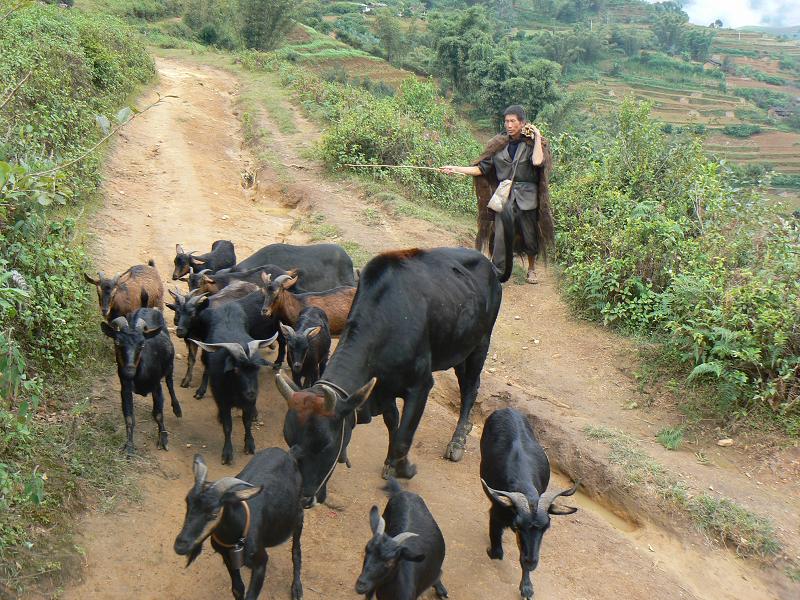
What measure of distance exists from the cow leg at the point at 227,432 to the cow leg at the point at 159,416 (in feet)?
1.75

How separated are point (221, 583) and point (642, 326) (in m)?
6.94

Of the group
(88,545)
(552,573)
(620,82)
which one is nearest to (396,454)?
(552,573)

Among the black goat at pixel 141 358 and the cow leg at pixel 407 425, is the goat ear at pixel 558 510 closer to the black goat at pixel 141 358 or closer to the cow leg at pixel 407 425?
the cow leg at pixel 407 425

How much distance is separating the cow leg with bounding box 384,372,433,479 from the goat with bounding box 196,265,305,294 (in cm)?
263

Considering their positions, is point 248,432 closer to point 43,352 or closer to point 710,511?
point 43,352

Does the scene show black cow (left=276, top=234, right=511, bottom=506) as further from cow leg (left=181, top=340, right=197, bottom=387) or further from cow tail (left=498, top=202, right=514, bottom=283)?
cow leg (left=181, top=340, right=197, bottom=387)

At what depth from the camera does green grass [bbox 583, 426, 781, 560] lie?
257 inches

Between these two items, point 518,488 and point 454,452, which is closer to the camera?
point 518,488

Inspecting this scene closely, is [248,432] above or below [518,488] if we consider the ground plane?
below

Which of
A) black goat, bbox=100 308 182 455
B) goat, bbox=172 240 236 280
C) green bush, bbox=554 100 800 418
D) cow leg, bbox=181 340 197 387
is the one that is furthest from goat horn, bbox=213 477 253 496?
green bush, bbox=554 100 800 418

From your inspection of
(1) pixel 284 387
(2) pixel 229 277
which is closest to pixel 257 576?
(1) pixel 284 387

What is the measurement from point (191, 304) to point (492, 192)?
541 cm

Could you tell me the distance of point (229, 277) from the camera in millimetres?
8430

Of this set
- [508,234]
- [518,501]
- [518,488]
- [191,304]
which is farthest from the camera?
[508,234]
